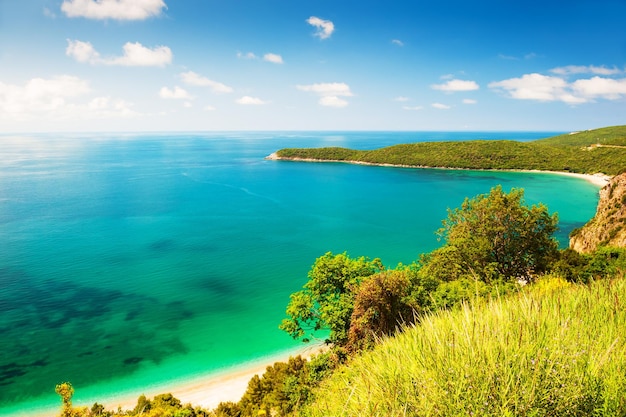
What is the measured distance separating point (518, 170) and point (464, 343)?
141 meters

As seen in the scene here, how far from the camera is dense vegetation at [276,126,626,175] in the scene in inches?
4537

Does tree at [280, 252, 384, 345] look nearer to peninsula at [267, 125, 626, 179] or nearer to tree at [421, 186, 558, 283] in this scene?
tree at [421, 186, 558, 283]

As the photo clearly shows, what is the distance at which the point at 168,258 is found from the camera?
42500 mm

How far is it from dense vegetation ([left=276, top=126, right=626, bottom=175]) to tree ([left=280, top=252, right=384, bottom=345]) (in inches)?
4754

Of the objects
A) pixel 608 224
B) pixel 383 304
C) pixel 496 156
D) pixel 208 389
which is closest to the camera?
pixel 383 304

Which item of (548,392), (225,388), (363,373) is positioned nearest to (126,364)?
(225,388)

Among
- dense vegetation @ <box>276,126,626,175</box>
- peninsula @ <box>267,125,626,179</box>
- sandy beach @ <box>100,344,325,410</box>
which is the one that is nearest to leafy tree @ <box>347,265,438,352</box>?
sandy beach @ <box>100,344,325,410</box>

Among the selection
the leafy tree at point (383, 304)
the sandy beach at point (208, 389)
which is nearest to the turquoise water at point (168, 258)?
the sandy beach at point (208, 389)

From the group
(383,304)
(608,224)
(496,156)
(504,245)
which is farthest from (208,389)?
(496,156)

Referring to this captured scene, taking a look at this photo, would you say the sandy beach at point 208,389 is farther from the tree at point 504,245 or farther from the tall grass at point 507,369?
the tall grass at point 507,369

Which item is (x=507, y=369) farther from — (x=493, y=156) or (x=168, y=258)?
(x=493, y=156)

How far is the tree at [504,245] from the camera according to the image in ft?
72.4

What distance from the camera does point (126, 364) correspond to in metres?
23.0

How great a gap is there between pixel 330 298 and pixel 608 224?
3101 cm
